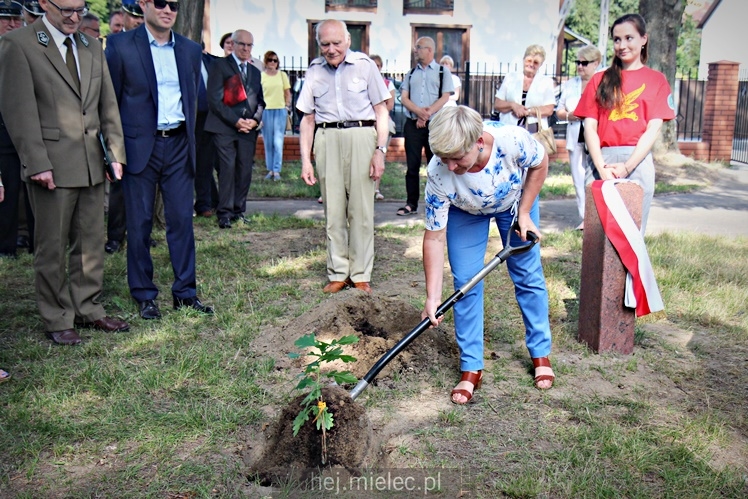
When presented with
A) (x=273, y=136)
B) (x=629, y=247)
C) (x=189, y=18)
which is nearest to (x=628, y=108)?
(x=629, y=247)

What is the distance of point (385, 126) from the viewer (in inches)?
244

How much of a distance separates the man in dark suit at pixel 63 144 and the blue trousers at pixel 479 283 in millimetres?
2501

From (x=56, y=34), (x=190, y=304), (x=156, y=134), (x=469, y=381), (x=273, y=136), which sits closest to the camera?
(x=469, y=381)

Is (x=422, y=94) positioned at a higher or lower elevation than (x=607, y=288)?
higher

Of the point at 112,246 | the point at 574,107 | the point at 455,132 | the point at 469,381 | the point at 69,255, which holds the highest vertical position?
the point at 574,107

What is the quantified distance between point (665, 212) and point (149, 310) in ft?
24.1

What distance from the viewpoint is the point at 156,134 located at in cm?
555

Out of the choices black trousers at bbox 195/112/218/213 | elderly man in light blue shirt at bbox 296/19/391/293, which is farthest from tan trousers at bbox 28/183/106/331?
black trousers at bbox 195/112/218/213

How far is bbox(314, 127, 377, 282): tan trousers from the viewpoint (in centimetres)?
616

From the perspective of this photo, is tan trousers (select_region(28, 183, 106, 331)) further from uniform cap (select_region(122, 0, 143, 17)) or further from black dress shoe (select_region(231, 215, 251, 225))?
black dress shoe (select_region(231, 215, 251, 225))

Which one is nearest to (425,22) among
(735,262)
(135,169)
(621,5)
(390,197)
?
(390,197)

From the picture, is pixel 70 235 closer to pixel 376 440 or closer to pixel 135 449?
pixel 135 449

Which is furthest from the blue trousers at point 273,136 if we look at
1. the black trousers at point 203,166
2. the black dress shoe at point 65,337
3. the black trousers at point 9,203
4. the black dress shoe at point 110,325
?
the black dress shoe at point 65,337

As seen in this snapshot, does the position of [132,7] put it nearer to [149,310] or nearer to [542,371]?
[149,310]
